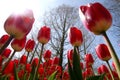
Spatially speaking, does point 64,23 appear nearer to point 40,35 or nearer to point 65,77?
point 65,77

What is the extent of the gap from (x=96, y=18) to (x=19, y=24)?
1.24 ft

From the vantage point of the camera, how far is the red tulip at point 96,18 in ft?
3.76

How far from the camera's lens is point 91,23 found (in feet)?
3.88

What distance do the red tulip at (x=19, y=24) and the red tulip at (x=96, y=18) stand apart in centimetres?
28

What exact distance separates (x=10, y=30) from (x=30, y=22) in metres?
0.18

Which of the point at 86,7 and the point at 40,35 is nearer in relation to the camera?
the point at 86,7

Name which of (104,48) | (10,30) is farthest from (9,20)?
(104,48)

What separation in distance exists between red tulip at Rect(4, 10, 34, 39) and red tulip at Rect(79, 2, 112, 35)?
28cm

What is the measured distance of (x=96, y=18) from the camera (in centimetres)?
120

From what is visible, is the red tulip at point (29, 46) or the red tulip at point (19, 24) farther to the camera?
the red tulip at point (29, 46)

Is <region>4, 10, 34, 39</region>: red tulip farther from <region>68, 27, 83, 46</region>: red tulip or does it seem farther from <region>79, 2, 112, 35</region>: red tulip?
<region>68, 27, 83, 46</region>: red tulip

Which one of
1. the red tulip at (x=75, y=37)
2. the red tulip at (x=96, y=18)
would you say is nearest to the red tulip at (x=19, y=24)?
the red tulip at (x=96, y=18)

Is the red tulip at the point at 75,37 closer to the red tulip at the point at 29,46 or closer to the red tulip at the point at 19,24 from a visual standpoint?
the red tulip at the point at 19,24

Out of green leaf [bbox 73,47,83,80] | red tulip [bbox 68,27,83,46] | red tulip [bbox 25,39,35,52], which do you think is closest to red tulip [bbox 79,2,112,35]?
green leaf [bbox 73,47,83,80]
